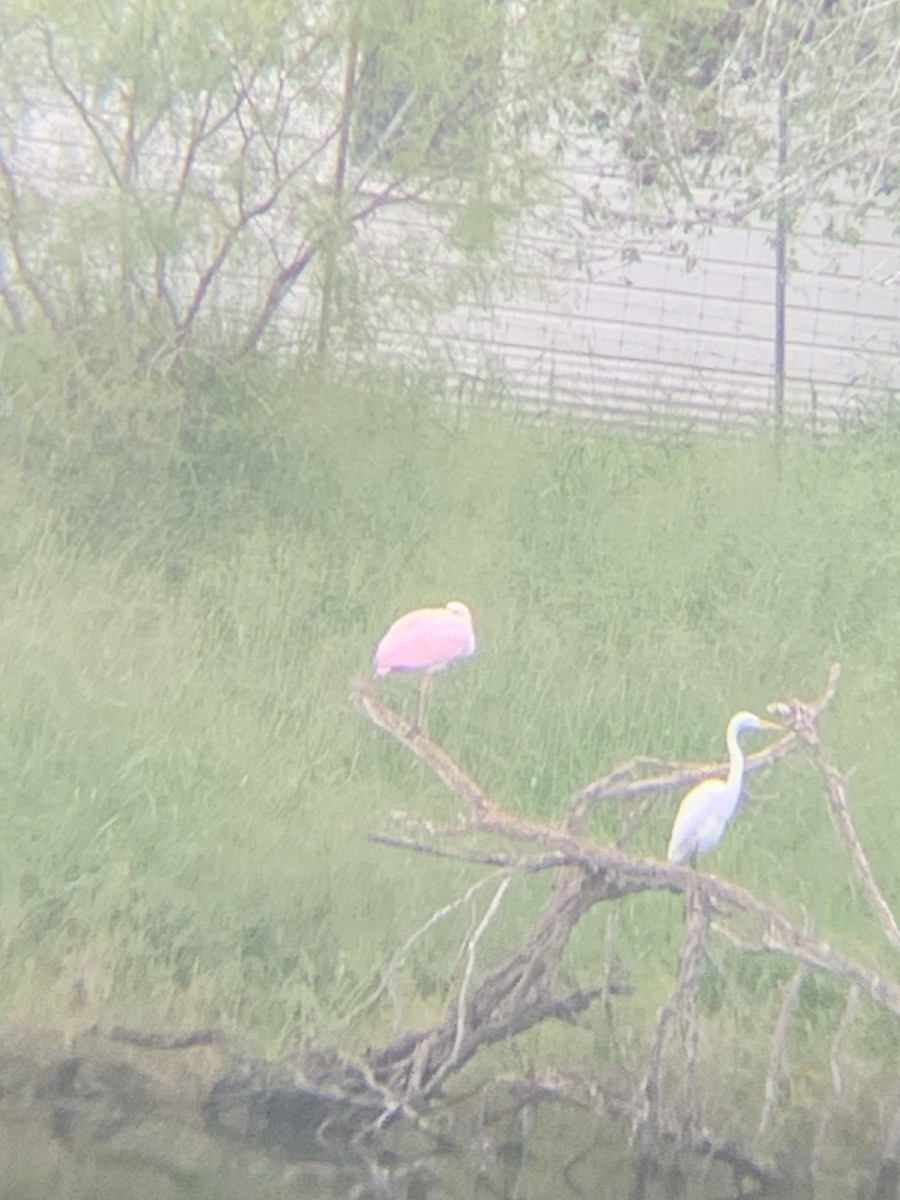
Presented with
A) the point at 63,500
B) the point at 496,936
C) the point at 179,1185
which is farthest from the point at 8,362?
the point at 179,1185

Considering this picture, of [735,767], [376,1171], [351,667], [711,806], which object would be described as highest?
[351,667]

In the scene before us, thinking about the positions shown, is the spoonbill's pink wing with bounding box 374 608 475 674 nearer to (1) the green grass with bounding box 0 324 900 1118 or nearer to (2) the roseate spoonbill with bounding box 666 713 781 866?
(1) the green grass with bounding box 0 324 900 1118

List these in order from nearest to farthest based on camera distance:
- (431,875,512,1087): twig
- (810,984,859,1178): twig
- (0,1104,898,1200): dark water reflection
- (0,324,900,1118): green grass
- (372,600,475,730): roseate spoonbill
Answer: (431,875,512,1087): twig, (810,984,859,1178): twig, (0,1104,898,1200): dark water reflection, (0,324,900,1118): green grass, (372,600,475,730): roseate spoonbill

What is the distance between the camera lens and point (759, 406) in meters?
11.3

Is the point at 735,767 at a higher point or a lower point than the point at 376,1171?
higher

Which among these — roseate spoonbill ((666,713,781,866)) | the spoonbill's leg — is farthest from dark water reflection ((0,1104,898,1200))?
the spoonbill's leg

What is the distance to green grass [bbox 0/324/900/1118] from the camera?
20.7ft

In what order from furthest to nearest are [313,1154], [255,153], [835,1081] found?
[255,153] < [313,1154] < [835,1081]

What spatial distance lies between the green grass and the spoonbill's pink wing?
49cm

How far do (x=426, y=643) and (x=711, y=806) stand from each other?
1.38 m

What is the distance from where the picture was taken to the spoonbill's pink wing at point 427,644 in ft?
22.6

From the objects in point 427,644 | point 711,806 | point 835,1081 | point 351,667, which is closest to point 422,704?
point 427,644

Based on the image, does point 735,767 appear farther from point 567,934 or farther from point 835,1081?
point 835,1081

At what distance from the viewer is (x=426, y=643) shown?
6898mm
